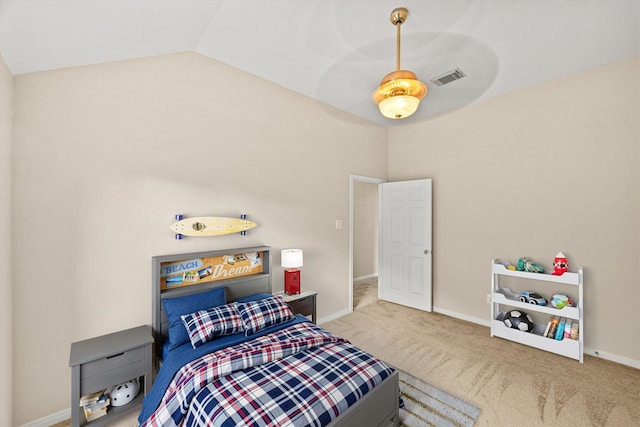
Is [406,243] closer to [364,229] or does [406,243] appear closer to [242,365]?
[364,229]

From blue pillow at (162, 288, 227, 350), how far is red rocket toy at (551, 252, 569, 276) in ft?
11.2

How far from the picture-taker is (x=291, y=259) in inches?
116

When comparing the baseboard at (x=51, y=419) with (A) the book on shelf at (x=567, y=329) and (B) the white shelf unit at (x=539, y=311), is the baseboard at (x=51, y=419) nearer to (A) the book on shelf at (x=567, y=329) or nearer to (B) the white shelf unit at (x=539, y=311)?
(B) the white shelf unit at (x=539, y=311)

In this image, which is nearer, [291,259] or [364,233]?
[291,259]

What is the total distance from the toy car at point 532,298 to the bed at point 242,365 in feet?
7.20

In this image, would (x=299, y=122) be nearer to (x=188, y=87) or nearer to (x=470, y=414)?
(x=188, y=87)

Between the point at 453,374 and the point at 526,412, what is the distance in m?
0.56

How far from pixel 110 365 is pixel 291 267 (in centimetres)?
165

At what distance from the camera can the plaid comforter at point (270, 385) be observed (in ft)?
4.25

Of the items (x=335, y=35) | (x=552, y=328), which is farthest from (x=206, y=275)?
(x=552, y=328)

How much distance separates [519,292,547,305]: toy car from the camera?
115 inches

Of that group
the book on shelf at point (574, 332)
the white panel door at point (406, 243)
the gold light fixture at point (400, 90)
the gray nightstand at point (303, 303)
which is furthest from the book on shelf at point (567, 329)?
the gold light fixture at point (400, 90)

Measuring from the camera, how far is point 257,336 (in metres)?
2.10

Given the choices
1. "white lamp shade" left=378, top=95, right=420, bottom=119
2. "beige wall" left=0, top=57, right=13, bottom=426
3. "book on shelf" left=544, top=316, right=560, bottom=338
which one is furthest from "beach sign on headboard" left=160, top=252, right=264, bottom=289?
"book on shelf" left=544, top=316, right=560, bottom=338
